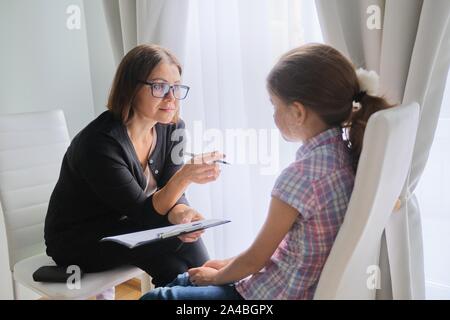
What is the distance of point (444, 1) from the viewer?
107 cm

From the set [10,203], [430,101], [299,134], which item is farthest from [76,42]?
[430,101]

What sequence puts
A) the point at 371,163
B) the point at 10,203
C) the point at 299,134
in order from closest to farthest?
the point at 371,163 → the point at 299,134 → the point at 10,203

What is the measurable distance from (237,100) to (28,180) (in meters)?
0.81

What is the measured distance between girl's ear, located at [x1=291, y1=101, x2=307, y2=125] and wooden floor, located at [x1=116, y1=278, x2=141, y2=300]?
150 cm

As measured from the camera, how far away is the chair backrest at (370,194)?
776 mm

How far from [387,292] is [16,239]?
1247 millimetres

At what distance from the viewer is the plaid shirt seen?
0.90 m

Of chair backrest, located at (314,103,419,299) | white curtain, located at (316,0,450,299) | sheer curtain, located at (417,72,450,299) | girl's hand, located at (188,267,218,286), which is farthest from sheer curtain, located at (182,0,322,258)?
chair backrest, located at (314,103,419,299)

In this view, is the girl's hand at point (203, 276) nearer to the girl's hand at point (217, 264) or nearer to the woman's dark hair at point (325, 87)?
the girl's hand at point (217, 264)

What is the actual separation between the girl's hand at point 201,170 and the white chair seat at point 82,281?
36 cm

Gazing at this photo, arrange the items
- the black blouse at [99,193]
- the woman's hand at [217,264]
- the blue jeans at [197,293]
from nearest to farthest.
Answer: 1. the blue jeans at [197,293]
2. the woman's hand at [217,264]
3. the black blouse at [99,193]

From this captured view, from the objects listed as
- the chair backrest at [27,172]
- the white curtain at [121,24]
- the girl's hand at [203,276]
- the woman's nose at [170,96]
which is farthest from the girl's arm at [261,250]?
the white curtain at [121,24]

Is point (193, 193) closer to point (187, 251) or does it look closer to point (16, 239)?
point (187, 251)

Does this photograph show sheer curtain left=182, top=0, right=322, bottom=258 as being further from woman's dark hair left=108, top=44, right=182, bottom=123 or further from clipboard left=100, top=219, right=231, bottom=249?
clipboard left=100, top=219, right=231, bottom=249
